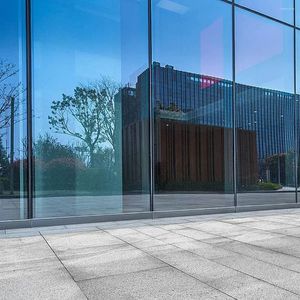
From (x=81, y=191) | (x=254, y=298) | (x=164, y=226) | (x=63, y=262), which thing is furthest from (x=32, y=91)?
(x=254, y=298)

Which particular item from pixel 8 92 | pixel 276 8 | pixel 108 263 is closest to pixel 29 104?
pixel 8 92

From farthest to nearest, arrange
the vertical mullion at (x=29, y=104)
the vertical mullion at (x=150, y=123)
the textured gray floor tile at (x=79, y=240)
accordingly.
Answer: the vertical mullion at (x=150, y=123), the vertical mullion at (x=29, y=104), the textured gray floor tile at (x=79, y=240)

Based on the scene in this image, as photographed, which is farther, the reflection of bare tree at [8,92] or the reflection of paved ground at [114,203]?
the reflection of bare tree at [8,92]

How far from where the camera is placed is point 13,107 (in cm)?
1115

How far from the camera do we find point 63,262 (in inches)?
265

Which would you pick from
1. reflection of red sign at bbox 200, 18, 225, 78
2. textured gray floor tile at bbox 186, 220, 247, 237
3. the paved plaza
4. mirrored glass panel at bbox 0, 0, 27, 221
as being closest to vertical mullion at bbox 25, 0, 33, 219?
mirrored glass panel at bbox 0, 0, 27, 221

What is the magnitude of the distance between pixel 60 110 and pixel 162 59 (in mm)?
4169

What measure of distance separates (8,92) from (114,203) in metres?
4.64

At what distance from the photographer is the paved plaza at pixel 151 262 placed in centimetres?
518

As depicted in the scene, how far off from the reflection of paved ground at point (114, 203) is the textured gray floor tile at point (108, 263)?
13.7ft

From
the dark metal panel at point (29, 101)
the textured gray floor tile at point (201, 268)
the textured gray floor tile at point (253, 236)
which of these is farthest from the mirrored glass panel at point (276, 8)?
the textured gray floor tile at point (201, 268)

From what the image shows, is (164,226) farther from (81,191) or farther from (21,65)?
(21,65)

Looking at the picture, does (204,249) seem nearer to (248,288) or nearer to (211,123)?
(248,288)

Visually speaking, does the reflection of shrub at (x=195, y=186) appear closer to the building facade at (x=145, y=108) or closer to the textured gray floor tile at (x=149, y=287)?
the building facade at (x=145, y=108)
